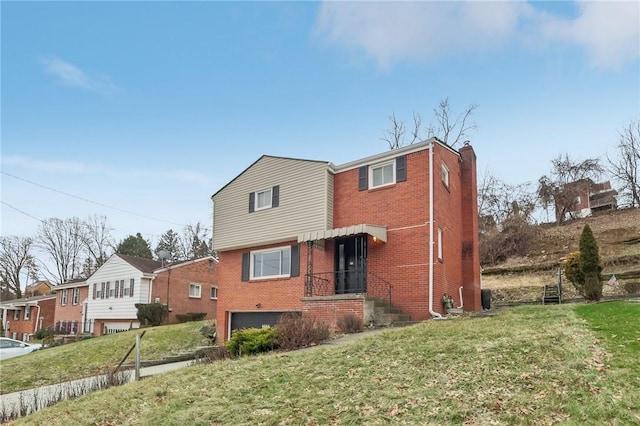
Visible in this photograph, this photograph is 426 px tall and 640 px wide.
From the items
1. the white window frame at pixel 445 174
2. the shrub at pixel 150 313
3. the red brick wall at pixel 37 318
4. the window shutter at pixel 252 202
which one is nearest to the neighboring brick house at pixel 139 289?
the shrub at pixel 150 313

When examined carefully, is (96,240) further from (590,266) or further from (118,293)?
(590,266)

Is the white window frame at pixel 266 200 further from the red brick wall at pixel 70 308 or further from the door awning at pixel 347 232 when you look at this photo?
the red brick wall at pixel 70 308

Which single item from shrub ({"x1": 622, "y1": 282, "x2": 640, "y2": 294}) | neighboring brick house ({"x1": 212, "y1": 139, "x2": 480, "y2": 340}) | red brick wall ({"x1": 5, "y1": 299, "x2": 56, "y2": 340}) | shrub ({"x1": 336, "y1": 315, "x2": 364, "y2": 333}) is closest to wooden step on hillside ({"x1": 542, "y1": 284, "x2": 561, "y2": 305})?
shrub ({"x1": 622, "y1": 282, "x2": 640, "y2": 294})

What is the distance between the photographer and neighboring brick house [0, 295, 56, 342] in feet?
145

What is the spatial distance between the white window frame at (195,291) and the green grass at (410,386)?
24291 millimetres

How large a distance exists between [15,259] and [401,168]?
56.1m

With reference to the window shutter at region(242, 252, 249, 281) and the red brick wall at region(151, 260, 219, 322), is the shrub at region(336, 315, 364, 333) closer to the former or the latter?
the window shutter at region(242, 252, 249, 281)

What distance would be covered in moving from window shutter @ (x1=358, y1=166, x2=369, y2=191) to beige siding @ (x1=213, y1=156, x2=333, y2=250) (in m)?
1.25

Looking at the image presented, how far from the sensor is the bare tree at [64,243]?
172ft

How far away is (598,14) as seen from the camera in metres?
14.8

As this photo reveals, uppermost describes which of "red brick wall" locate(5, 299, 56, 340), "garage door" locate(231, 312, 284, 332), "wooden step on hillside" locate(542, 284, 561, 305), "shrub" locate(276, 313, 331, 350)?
"wooden step on hillside" locate(542, 284, 561, 305)

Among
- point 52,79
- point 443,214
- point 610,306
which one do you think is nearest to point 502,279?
point 443,214

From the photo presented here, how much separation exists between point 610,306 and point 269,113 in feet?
50.0

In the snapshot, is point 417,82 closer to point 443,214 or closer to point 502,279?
point 443,214
